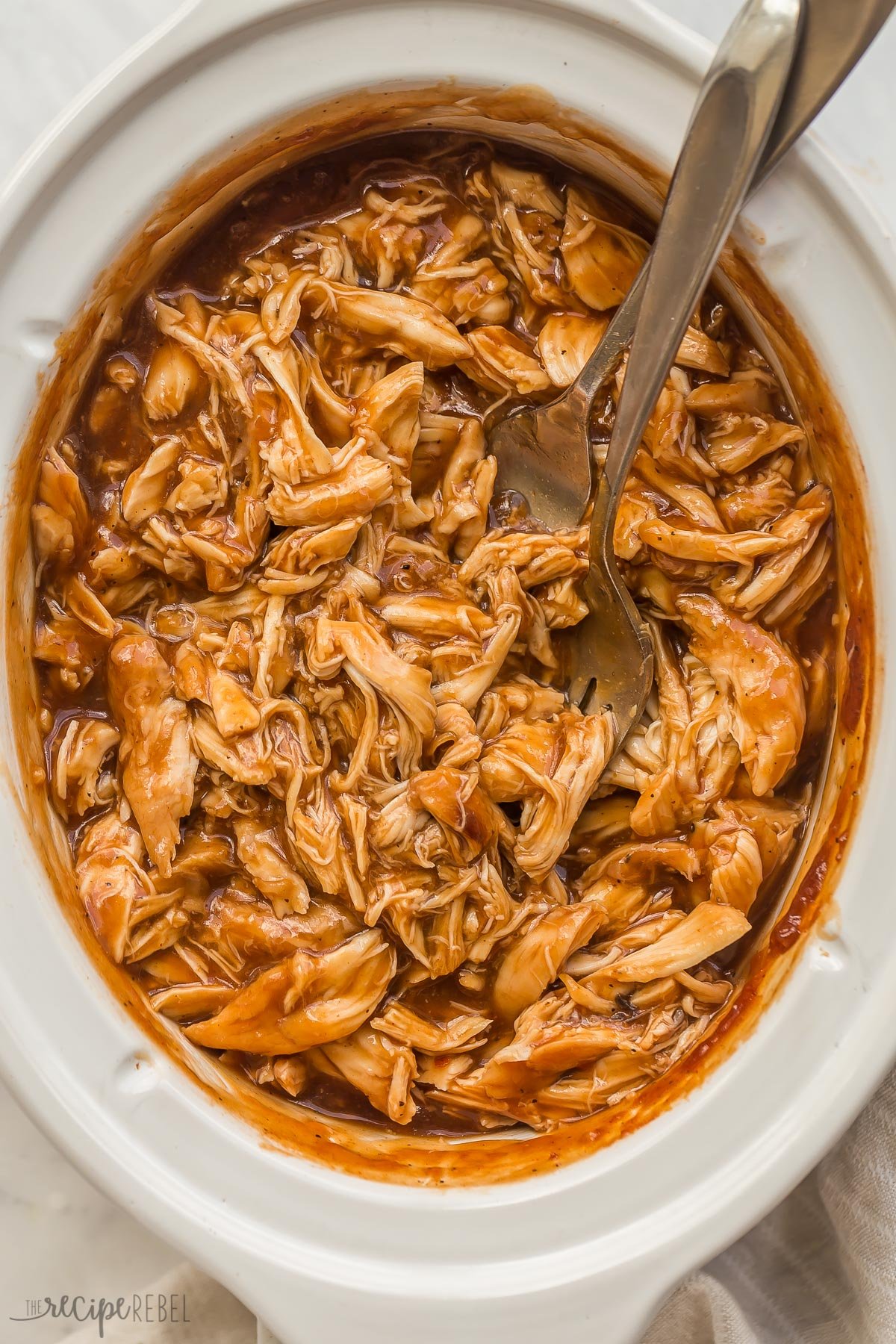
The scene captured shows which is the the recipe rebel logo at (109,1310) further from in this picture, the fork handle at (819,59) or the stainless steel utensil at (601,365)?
the fork handle at (819,59)

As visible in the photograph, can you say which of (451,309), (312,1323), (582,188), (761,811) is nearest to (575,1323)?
(312,1323)

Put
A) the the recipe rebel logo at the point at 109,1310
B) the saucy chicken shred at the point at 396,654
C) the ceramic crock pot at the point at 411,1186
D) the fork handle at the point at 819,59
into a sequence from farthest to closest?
the the recipe rebel logo at the point at 109,1310
the saucy chicken shred at the point at 396,654
the ceramic crock pot at the point at 411,1186
the fork handle at the point at 819,59

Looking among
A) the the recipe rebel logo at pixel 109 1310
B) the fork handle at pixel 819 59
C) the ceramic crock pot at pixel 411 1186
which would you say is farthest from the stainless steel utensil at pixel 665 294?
the the recipe rebel logo at pixel 109 1310

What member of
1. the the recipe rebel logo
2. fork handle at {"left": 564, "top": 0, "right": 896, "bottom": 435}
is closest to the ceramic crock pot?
fork handle at {"left": 564, "top": 0, "right": 896, "bottom": 435}

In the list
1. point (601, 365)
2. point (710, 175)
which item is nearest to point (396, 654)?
point (601, 365)

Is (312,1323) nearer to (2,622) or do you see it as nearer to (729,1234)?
(729,1234)

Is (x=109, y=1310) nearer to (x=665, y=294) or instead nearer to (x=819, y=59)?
(x=665, y=294)

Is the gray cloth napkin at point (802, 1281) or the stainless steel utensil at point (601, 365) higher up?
the stainless steel utensil at point (601, 365)
